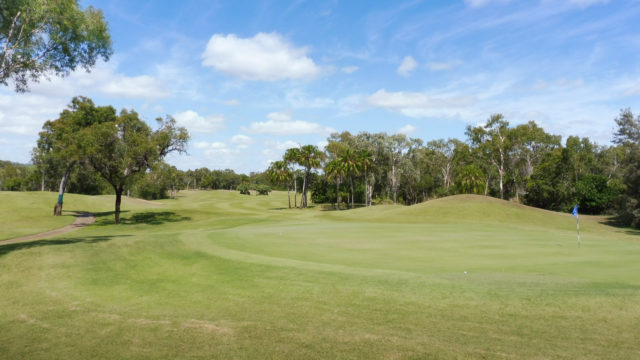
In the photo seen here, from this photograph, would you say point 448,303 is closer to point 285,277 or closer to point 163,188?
point 285,277

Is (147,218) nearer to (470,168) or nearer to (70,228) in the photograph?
(70,228)

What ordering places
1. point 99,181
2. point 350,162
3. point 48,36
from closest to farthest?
point 48,36 → point 350,162 → point 99,181

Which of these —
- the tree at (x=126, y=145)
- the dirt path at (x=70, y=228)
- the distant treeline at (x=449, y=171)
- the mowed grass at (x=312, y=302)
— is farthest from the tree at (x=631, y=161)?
the dirt path at (x=70, y=228)

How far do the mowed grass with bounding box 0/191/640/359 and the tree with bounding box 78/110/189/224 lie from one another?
73.6 ft

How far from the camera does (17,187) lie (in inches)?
4855

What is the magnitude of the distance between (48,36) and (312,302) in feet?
63.6

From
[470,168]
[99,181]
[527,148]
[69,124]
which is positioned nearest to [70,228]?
→ [69,124]

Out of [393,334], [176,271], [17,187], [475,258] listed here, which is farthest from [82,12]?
[17,187]

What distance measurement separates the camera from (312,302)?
10445 mm

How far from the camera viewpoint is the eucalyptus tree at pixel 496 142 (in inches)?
3628

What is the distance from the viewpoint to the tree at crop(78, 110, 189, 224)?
129ft

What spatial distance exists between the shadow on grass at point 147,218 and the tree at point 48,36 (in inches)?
1003

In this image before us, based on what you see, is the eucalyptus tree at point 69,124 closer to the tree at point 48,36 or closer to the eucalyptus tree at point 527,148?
the tree at point 48,36

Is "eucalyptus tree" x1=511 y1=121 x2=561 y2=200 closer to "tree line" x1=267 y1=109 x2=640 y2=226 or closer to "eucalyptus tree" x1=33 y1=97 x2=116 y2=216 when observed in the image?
"tree line" x1=267 y1=109 x2=640 y2=226
